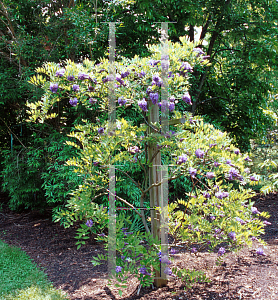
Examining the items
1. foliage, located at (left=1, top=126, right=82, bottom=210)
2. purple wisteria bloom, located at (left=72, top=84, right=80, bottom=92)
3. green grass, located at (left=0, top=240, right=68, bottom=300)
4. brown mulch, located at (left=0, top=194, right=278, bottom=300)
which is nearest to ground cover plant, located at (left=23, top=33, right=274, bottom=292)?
purple wisteria bloom, located at (left=72, top=84, right=80, bottom=92)

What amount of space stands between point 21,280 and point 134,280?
109cm

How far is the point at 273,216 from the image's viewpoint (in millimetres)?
4715

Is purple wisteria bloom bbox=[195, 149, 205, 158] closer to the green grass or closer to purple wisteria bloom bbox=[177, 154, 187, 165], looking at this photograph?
purple wisteria bloom bbox=[177, 154, 187, 165]

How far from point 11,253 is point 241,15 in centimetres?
496

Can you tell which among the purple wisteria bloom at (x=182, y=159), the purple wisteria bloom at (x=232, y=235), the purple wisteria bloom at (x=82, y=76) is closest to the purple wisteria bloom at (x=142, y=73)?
the purple wisteria bloom at (x=82, y=76)

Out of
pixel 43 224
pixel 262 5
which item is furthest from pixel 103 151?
pixel 262 5

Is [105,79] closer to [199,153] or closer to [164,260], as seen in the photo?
[199,153]

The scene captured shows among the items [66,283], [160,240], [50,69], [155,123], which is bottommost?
[66,283]

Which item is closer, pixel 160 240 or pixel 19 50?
pixel 160 240

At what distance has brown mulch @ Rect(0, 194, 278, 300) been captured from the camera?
2318 millimetres

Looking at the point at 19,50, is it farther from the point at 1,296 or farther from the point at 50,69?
the point at 1,296

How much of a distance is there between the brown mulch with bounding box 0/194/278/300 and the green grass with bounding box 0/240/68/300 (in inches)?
3.8

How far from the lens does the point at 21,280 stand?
2746 mm

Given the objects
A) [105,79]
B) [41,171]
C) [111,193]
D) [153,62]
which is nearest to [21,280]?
[111,193]
